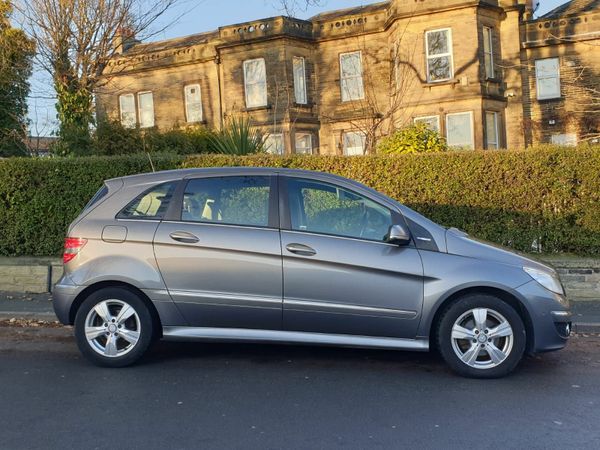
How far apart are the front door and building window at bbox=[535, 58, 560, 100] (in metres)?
18.9

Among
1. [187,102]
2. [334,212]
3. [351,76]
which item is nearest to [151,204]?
[334,212]

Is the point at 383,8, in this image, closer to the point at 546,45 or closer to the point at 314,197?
the point at 546,45

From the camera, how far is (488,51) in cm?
2038

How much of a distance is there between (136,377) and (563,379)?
3.73 meters

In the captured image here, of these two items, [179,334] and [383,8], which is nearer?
[179,334]

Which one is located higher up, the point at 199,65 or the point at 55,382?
the point at 199,65

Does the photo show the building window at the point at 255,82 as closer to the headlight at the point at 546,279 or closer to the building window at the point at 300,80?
the building window at the point at 300,80

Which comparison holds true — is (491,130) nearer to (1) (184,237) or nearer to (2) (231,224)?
(2) (231,224)

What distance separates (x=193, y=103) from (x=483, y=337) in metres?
21.8

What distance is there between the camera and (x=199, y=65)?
81.4 feet

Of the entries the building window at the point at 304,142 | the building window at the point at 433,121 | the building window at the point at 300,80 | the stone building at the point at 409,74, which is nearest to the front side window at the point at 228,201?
the stone building at the point at 409,74

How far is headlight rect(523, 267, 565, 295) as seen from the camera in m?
5.21

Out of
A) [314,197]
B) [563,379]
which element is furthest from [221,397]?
[563,379]

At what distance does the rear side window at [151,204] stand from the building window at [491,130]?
53.9 ft
